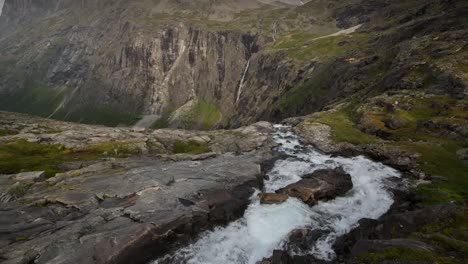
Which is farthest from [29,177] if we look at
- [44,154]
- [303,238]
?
[303,238]

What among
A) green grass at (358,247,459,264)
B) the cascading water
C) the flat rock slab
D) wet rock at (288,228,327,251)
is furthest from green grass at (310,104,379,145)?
green grass at (358,247,459,264)

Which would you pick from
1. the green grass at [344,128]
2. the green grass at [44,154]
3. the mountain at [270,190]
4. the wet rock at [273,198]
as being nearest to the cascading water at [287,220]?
A: the mountain at [270,190]

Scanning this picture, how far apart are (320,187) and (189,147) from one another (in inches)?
1827

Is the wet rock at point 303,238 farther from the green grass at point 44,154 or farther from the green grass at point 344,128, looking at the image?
the green grass at point 44,154

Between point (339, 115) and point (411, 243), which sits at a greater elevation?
point (411, 243)

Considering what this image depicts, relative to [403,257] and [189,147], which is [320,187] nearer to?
[403,257]

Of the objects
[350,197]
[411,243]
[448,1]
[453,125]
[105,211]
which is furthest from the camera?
[448,1]

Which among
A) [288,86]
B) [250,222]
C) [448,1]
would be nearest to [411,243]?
[250,222]

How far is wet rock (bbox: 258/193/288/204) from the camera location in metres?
49.4

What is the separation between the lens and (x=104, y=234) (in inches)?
1451

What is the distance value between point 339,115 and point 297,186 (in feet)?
167

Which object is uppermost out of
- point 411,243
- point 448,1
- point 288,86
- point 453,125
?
point 448,1

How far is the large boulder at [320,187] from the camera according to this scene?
50594mm

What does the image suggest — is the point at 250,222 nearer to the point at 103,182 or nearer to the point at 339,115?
the point at 103,182
